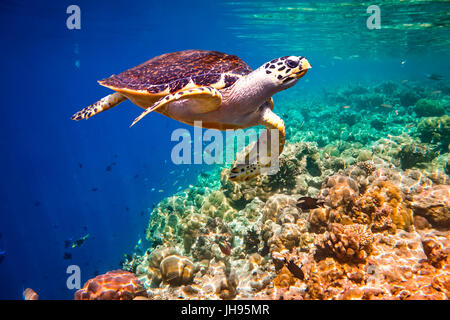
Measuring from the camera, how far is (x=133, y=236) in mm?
20484

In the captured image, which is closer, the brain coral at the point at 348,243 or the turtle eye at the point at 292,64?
the turtle eye at the point at 292,64

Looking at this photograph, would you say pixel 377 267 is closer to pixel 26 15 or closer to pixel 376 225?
pixel 376 225

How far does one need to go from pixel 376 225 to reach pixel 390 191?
30.1 inches

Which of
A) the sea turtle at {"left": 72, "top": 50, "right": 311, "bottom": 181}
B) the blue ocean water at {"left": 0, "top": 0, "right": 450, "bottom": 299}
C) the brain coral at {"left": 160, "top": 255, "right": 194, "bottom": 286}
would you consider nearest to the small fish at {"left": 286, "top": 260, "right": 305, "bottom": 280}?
the sea turtle at {"left": 72, "top": 50, "right": 311, "bottom": 181}

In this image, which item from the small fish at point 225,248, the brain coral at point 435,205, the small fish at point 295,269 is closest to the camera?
the small fish at point 295,269

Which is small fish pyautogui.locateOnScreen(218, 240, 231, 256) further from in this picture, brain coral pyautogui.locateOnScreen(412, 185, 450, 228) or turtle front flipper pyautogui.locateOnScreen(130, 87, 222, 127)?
brain coral pyautogui.locateOnScreen(412, 185, 450, 228)

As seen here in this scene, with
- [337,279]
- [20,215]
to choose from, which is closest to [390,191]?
[337,279]

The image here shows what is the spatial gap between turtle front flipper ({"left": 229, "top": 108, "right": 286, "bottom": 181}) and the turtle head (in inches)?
27.0

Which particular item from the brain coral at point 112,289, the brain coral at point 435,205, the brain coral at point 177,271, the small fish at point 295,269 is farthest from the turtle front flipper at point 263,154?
the brain coral at point 435,205

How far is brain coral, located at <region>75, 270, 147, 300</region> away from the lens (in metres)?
3.33

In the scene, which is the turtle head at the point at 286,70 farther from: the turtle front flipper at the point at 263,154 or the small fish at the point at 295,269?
the small fish at the point at 295,269

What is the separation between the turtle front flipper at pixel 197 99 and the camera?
8.16ft

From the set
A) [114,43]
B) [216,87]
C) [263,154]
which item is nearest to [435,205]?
[263,154]

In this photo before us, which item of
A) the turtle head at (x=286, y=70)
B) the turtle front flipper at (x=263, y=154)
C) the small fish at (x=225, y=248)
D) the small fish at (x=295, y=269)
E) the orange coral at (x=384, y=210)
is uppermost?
the turtle head at (x=286, y=70)
